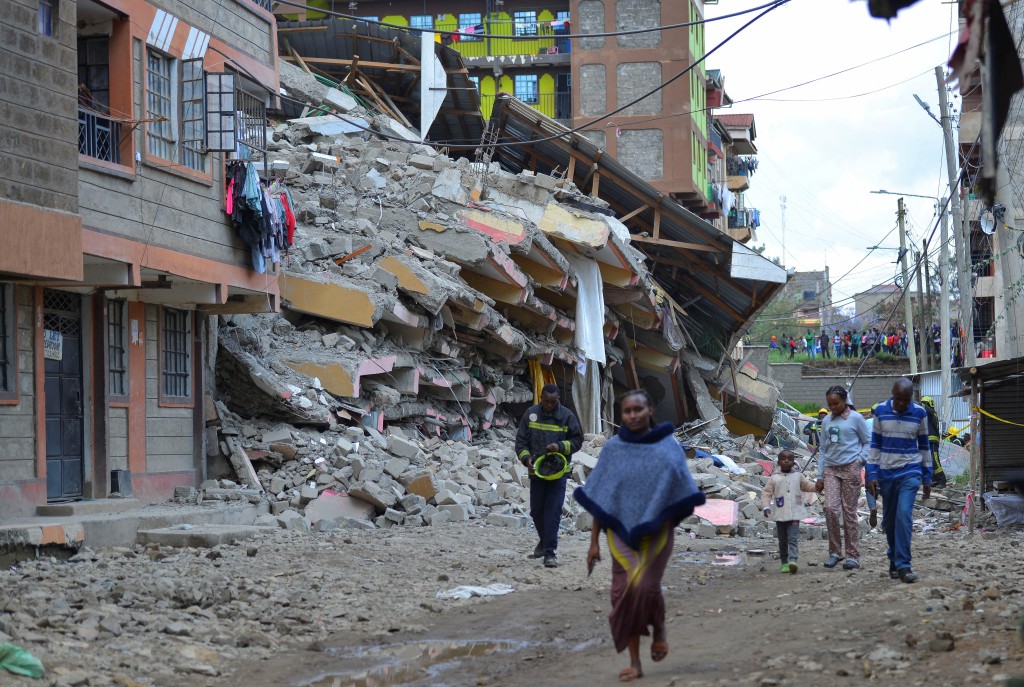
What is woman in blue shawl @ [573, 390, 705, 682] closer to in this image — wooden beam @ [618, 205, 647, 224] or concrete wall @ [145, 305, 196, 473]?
concrete wall @ [145, 305, 196, 473]

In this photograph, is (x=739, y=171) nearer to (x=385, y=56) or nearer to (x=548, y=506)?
(x=385, y=56)

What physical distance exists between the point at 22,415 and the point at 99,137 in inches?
126

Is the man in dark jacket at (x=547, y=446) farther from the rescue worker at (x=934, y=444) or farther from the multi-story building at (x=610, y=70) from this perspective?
the multi-story building at (x=610, y=70)

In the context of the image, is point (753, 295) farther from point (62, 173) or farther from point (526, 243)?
point (62, 173)

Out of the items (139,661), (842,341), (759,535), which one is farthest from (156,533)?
(842,341)

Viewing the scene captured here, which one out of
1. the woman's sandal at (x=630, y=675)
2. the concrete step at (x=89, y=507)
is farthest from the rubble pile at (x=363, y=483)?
the woman's sandal at (x=630, y=675)

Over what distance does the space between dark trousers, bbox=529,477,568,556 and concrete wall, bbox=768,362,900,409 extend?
4536cm

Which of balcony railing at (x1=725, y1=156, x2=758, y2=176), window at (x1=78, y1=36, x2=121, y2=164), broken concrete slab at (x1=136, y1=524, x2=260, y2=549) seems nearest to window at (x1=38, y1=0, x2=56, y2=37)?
window at (x1=78, y1=36, x2=121, y2=164)

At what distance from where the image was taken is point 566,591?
10625 millimetres

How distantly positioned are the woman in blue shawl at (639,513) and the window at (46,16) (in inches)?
319

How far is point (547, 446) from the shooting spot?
464 inches

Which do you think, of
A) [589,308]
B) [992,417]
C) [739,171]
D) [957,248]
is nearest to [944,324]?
[957,248]

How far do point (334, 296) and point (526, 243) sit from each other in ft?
16.2

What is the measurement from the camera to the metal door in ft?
44.0
